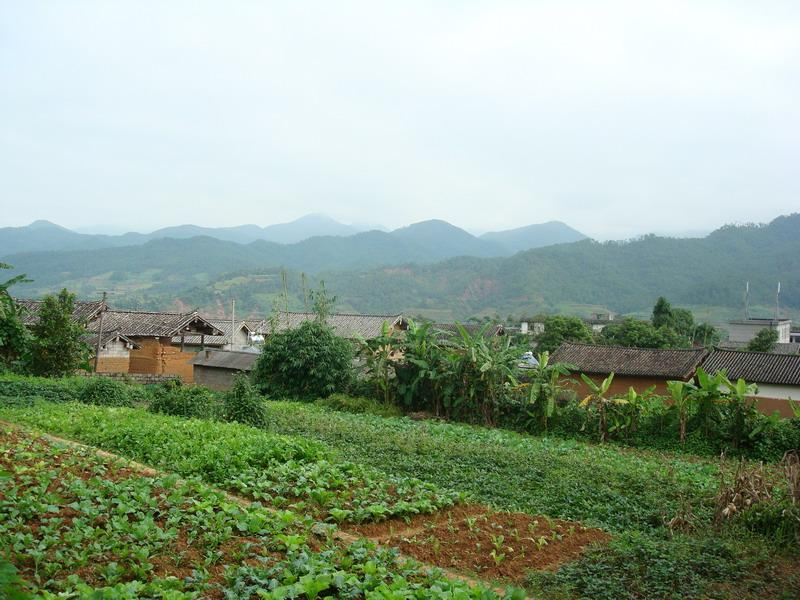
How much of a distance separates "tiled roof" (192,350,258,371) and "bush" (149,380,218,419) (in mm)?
11012

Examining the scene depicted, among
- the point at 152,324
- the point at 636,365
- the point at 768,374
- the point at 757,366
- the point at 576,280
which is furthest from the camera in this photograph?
the point at 576,280

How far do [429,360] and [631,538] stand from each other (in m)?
13.2

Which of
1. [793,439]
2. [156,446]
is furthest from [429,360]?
[156,446]

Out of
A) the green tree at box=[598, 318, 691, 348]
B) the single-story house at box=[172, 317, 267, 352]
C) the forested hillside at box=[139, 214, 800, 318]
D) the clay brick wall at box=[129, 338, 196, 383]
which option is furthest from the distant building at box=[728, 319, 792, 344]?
the clay brick wall at box=[129, 338, 196, 383]

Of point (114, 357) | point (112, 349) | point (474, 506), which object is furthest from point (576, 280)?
point (474, 506)

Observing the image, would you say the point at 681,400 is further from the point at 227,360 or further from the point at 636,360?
the point at 227,360

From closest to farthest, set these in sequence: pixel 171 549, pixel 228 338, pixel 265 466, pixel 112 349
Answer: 1. pixel 171 549
2. pixel 265 466
3. pixel 112 349
4. pixel 228 338

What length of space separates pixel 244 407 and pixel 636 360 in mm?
22127

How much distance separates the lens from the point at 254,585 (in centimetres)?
555

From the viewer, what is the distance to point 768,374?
2898 cm

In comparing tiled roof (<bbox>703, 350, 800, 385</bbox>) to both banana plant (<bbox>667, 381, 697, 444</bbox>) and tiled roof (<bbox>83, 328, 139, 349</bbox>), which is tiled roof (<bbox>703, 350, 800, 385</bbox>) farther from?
tiled roof (<bbox>83, 328, 139, 349</bbox>)

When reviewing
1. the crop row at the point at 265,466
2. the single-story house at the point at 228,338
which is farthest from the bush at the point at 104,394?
the single-story house at the point at 228,338

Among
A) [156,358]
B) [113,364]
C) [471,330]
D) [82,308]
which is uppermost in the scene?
[82,308]

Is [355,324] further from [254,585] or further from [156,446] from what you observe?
[254,585]
